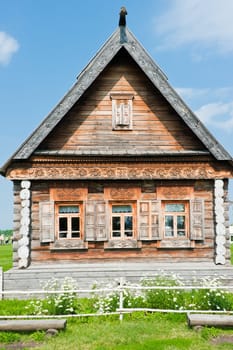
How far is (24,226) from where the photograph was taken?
36.4 ft

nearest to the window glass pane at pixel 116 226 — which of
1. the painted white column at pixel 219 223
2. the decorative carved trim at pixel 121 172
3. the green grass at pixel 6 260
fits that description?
the decorative carved trim at pixel 121 172

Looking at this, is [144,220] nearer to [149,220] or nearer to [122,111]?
[149,220]

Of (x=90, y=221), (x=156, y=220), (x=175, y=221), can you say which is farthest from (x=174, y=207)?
(x=90, y=221)

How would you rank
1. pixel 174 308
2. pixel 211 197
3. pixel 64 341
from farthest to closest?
pixel 211 197, pixel 174 308, pixel 64 341

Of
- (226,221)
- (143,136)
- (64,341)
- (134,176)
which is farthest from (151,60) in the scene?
(64,341)

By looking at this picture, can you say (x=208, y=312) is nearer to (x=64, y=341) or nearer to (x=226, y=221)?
(x=64, y=341)

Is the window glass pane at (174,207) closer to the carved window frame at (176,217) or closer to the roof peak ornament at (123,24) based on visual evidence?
the carved window frame at (176,217)

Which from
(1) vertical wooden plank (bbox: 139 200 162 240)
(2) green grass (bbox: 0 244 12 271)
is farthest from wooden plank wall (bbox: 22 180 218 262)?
(2) green grass (bbox: 0 244 12 271)

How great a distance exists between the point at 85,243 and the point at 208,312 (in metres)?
4.75

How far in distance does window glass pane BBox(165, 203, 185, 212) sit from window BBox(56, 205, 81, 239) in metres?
2.79

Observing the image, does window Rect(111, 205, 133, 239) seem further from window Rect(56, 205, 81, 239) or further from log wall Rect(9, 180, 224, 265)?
window Rect(56, 205, 81, 239)

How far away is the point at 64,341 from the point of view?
21.5 feet

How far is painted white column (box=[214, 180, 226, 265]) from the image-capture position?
37.3 feet

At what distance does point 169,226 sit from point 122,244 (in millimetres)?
1577
